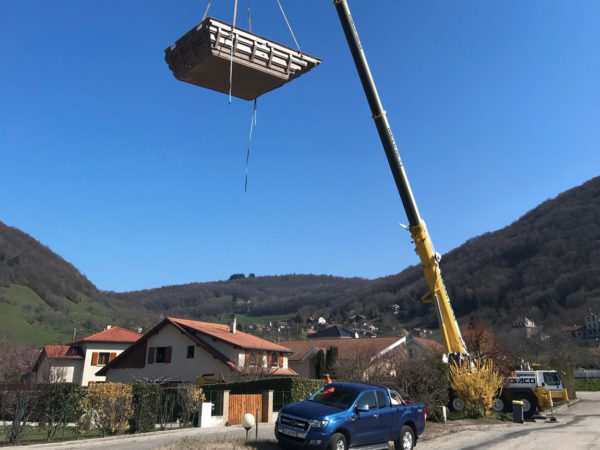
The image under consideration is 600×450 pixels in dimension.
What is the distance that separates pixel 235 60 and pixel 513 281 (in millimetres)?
144864

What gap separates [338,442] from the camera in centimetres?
1058

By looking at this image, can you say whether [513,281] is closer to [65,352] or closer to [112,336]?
[112,336]

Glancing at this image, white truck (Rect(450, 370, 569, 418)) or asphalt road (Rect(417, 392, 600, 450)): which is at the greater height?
white truck (Rect(450, 370, 569, 418))

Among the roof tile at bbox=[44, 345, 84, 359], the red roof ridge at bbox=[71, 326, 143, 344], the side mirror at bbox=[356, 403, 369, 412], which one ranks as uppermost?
the red roof ridge at bbox=[71, 326, 143, 344]

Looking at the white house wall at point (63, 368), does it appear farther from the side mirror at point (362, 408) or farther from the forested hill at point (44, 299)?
the side mirror at point (362, 408)

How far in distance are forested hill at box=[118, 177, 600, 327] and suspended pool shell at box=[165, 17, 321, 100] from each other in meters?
99.5

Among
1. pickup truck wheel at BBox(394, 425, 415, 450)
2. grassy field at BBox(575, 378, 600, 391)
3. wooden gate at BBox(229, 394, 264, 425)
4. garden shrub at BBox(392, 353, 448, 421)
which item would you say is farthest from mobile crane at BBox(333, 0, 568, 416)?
grassy field at BBox(575, 378, 600, 391)

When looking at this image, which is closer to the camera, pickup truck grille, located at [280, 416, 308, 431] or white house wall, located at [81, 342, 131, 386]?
pickup truck grille, located at [280, 416, 308, 431]

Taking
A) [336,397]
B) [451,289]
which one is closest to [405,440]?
[336,397]

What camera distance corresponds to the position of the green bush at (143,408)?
16922 millimetres

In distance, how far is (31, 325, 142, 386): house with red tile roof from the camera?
143ft

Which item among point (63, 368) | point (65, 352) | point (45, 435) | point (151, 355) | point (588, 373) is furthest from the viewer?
point (588, 373)

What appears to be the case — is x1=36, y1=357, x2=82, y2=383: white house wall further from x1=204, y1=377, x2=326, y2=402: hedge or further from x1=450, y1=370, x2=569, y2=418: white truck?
x1=450, y1=370, x2=569, y2=418: white truck

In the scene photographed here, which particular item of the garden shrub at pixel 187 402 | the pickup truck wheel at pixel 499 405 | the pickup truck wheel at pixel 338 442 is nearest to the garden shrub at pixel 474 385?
the pickup truck wheel at pixel 499 405
